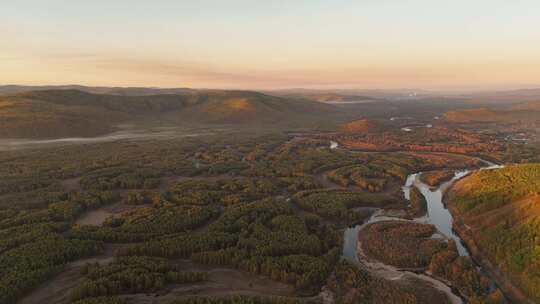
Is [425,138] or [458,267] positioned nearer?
[458,267]

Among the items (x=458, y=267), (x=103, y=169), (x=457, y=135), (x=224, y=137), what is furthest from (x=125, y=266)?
(x=457, y=135)

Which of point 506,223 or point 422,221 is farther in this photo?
A: point 422,221

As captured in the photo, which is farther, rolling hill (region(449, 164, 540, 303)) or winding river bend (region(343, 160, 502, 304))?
winding river bend (region(343, 160, 502, 304))

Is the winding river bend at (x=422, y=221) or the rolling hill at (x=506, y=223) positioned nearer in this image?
the rolling hill at (x=506, y=223)

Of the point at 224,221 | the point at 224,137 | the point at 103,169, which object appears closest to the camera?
the point at 224,221

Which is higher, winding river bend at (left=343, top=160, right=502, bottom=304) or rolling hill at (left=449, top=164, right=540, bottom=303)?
rolling hill at (left=449, top=164, right=540, bottom=303)

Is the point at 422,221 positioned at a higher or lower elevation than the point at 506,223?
lower

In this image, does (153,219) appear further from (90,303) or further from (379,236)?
(379,236)

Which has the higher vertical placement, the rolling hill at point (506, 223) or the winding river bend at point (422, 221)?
the rolling hill at point (506, 223)
